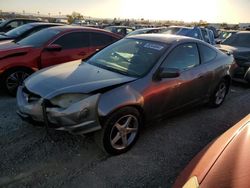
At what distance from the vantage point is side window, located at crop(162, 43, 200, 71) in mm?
4637

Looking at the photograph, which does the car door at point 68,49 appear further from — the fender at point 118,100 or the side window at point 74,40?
the fender at point 118,100

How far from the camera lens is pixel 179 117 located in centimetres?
554

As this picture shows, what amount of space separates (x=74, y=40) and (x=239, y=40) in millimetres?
5980

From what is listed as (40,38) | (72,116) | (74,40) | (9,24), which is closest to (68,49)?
(74,40)

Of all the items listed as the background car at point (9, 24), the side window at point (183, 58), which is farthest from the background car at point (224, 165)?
the background car at point (9, 24)

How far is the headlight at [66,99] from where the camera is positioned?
368cm

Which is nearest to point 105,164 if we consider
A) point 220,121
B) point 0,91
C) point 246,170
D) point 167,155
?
point 167,155

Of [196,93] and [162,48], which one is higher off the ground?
[162,48]

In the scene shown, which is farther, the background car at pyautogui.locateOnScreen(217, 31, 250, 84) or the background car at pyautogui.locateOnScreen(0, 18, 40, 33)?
the background car at pyautogui.locateOnScreen(0, 18, 40, 33)

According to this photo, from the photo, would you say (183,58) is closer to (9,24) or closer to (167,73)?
(167,73)

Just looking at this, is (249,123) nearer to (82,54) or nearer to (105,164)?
(105,164)

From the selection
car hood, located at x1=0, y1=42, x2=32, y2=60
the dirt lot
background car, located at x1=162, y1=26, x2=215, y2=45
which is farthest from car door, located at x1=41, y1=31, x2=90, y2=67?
background car, located at x1=162, y1=26, x2=215, y2=45

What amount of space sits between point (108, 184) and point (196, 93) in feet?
8.36

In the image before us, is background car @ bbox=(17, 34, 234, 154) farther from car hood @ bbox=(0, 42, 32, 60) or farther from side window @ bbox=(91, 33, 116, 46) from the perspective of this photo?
side window @ bbox=(91, 33, 116, 46)
